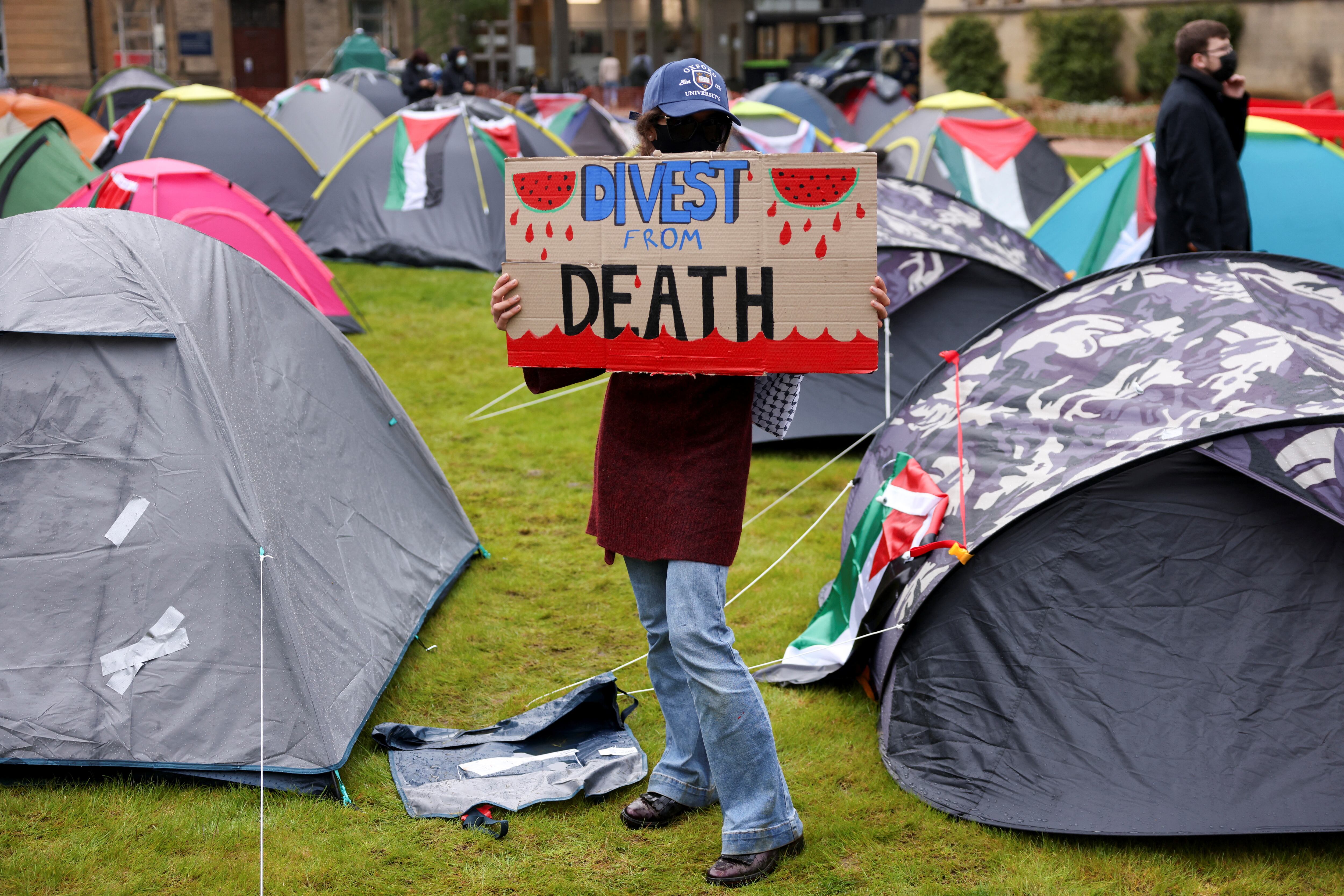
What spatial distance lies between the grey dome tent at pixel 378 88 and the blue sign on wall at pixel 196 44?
17.7 m

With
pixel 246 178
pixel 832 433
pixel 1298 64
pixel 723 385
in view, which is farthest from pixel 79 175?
pixel 1298 64

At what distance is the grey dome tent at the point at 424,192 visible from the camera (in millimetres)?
11016

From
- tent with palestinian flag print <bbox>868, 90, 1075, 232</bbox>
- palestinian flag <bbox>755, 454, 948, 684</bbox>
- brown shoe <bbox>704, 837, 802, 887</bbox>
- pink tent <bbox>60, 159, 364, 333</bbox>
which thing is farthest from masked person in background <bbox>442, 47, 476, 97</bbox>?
brown shoe <bbox>704, 837, 802, 887</bbox>

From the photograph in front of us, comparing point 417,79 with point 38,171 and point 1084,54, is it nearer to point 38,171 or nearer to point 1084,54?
point 38,171

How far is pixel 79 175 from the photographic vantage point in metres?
10.1

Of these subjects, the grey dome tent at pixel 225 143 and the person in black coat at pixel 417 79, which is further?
the person in black coat at pixel 417 79

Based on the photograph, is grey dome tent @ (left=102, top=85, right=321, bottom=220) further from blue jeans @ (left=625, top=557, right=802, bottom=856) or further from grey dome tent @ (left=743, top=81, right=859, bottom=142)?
Answer: blue jeans @ (left=625, top=557, right=802, bottom=856)

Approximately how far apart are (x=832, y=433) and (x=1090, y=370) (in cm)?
282

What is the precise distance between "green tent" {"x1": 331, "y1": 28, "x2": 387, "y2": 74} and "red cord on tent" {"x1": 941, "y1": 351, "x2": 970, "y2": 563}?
2131 centimetres

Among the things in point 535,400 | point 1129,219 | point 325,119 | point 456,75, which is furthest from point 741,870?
point 456,75

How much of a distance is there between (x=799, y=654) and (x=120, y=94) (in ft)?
59.2

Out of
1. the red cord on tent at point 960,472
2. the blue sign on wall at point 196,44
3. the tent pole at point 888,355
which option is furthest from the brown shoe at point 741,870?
the blue sign on wall at point 196,44

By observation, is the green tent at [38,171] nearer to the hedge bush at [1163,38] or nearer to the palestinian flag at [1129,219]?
the palestinian flag at [1129,219]

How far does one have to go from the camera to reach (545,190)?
104 inches
